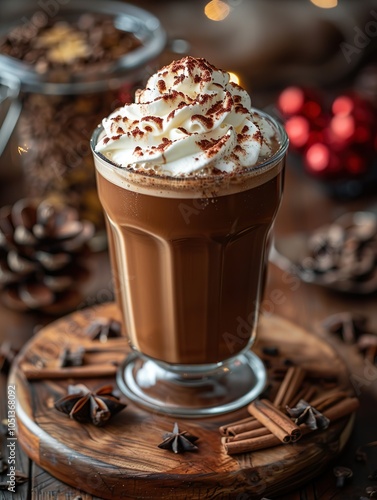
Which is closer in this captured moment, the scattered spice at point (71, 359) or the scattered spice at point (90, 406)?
the scattered spice at point (90, 406)

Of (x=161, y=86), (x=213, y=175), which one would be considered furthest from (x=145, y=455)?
(x=161, y=86)

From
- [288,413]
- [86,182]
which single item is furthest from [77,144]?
[288,413]

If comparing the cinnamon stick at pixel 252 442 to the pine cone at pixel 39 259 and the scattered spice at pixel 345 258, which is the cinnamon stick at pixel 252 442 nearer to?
the scattered spice at pixel 345 258

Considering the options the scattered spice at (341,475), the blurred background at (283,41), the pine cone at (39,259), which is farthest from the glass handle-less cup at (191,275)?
the blurred background at (283,41)

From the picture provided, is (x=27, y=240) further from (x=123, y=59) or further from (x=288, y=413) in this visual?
(x=288, y=413)

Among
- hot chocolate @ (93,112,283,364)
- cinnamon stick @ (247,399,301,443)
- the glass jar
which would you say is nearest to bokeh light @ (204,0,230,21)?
the glass jar

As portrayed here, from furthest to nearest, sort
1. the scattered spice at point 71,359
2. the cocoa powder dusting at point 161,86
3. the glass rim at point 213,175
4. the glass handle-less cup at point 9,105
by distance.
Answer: the glass handle-less cup at point 9,105 < the scattered spice at point 71,359 < the cocoa powder dusting at point 161,86 < the glass rim at point 213,175
